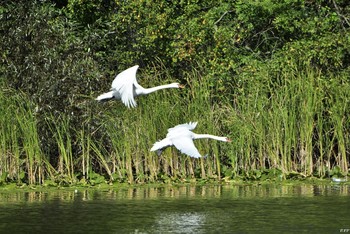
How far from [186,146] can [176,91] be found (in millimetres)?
3585

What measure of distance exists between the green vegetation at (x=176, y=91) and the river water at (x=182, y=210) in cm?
109

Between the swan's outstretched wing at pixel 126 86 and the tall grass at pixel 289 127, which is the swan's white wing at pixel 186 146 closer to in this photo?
the swan's outstretched wing at pixel 126 86

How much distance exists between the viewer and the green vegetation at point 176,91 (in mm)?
17016

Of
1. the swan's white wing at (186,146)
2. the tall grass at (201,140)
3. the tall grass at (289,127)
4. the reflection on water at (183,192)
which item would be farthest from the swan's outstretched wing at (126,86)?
the tall grass at (289,127)

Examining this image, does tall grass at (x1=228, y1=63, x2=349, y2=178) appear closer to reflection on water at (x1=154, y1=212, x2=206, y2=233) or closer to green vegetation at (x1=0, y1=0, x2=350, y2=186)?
green vegetation at (x1=0, y1=0, x2=350, y2=186)

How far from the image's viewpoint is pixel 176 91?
1791cm

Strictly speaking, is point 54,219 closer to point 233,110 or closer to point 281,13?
point 233,110

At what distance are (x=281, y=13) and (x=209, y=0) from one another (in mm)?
1701

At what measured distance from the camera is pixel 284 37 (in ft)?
68.7

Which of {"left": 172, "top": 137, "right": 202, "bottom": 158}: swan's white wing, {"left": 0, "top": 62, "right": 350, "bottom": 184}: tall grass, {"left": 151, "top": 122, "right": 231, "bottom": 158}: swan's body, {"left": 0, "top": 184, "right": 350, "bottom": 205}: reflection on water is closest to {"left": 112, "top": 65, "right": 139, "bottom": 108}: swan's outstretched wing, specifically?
{"left": 151, "top": 122, "right": 231, "bottom": 158}: swan's body

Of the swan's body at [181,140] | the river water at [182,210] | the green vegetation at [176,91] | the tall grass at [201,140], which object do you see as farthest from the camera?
the green vegetation at [176,91]

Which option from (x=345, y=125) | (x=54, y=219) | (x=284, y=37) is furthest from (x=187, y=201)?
(x=284, y=37)

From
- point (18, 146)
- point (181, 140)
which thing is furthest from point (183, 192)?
point (18, 146)

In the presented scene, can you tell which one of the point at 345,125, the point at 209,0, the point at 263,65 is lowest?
the point at 345,125
